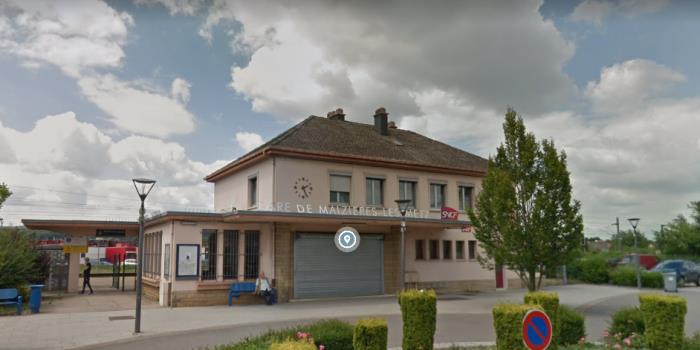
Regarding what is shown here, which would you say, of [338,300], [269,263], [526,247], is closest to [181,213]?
[269,263]

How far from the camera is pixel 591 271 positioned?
34.3m

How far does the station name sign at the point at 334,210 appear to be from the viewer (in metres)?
21.5

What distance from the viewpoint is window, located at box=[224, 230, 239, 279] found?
21.2 metres

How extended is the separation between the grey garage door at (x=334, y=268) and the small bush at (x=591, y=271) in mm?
17071

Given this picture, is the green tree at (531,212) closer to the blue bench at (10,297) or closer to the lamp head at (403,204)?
the lamp head at (403,204)

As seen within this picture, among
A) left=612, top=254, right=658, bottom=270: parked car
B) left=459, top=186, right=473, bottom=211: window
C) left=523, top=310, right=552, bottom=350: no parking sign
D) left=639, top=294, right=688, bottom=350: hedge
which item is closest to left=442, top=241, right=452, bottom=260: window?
left=459, top=186, right=473, bottom=211: window

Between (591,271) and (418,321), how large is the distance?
2924cm

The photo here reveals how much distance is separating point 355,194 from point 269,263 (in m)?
5.26

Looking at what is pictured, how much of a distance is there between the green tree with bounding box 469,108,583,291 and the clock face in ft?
25.2

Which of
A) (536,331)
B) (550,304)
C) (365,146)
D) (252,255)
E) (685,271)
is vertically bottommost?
(685,271)

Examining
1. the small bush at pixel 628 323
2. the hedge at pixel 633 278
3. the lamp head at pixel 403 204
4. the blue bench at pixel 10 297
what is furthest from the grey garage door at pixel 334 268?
the hedge at pixel 633 278

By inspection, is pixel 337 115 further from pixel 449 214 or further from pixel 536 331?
pixel 536 331

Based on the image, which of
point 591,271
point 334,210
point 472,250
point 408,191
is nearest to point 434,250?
point 472,250

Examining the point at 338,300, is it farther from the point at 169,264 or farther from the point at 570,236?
the point at 570,236
